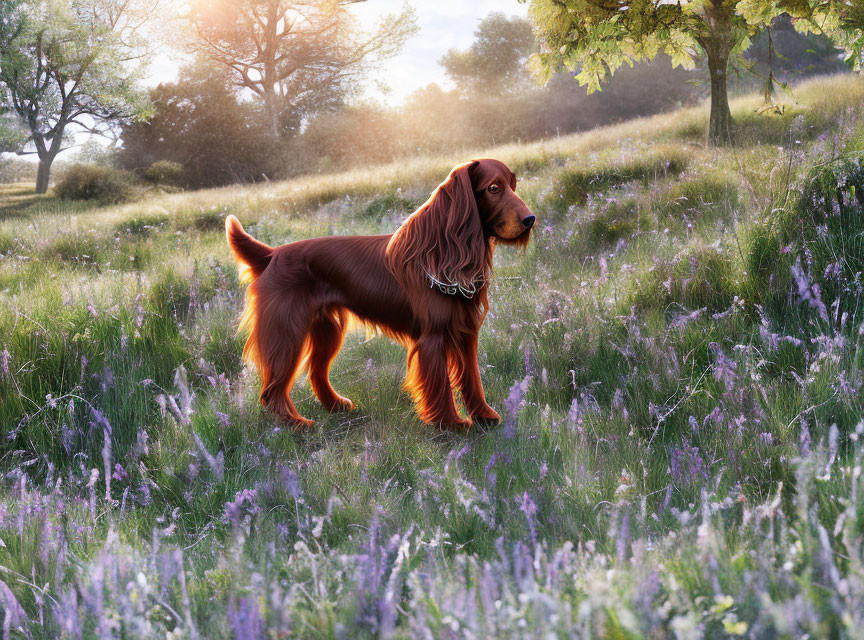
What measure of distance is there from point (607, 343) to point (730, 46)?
762 centimetres

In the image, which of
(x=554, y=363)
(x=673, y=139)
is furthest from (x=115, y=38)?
(x=554, y=363)

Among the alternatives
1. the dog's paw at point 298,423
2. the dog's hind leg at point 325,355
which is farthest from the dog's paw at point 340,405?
the dog's paw at point 298,423

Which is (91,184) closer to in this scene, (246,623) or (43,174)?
(43,174)

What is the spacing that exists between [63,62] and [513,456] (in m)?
28.5

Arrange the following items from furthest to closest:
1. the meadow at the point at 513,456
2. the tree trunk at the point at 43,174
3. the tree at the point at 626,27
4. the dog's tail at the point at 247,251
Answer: the tree trunk at the point at 43,174 → the tree at the point at 626,27 → the dog's tail at the point at 247,251 → the meadow at the point at 513,456

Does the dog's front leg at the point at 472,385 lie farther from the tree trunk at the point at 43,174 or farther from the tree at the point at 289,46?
the tree trunk at the point at 43,174

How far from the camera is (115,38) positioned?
23.3m

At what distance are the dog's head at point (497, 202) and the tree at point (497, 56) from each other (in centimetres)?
3387

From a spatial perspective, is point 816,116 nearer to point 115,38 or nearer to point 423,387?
point 423,387

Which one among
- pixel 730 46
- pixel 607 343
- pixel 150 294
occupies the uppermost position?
pixel 730 46

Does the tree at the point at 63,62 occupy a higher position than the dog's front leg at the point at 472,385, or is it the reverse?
the tree at the point at 63,62

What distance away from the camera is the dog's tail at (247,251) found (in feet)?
11.1

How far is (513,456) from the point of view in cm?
255

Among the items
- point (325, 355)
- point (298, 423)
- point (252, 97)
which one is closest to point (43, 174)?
point (252, 97)
